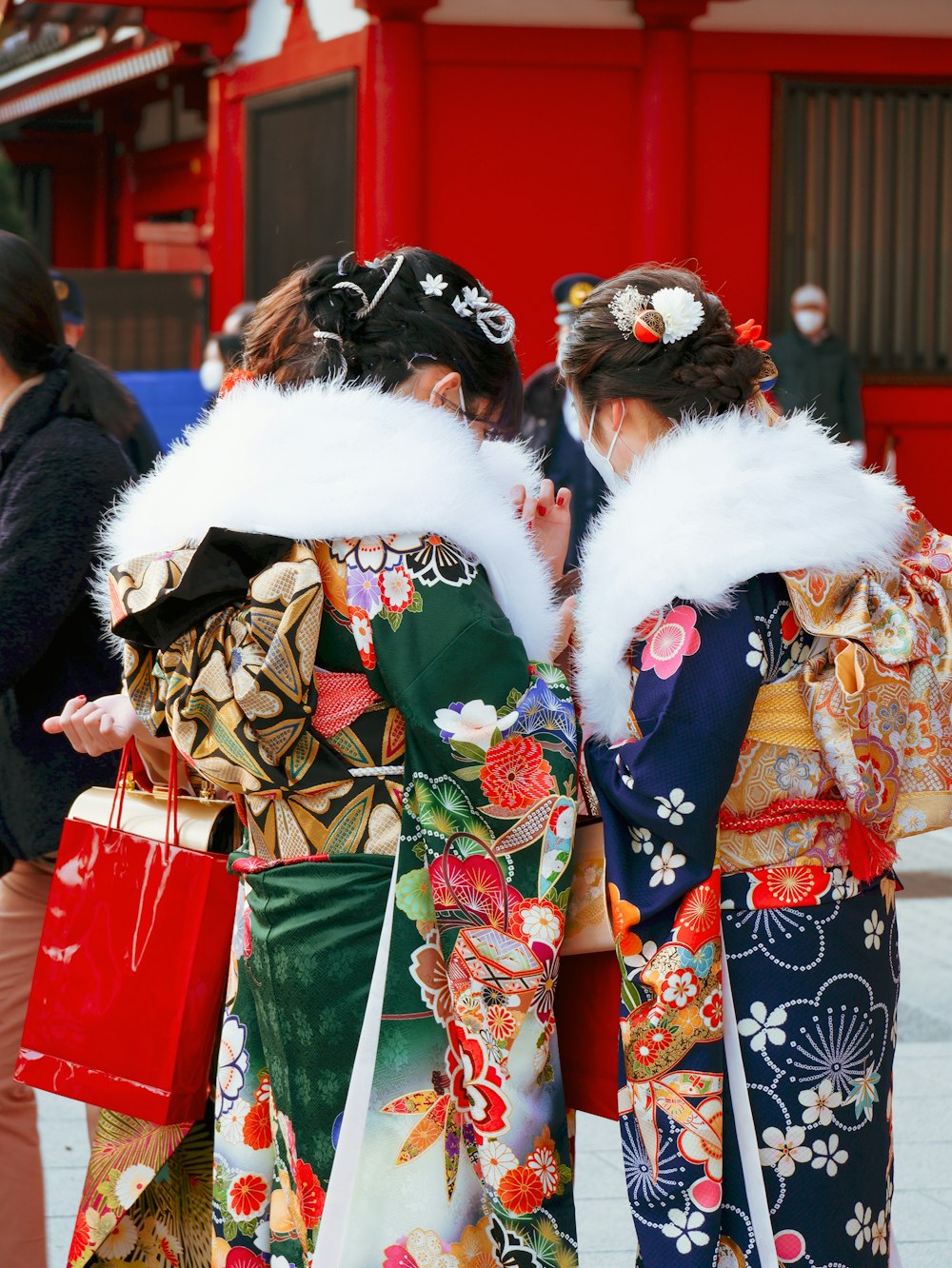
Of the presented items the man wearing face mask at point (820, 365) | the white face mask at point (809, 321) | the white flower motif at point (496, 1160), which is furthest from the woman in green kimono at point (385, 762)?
the white face mask at point (809, 321)

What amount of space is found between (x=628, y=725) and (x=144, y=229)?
1117cm

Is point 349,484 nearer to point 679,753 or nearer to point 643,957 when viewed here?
point 679,753

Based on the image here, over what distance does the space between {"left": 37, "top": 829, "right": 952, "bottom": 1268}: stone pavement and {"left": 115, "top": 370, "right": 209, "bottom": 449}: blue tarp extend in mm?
5736

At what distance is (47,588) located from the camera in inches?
116

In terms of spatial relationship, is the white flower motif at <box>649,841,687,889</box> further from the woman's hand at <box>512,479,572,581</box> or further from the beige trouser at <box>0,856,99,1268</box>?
the beige trouser at <box>0,856,99,1268</box>

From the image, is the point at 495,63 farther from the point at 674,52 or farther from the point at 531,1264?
the point at 531,1264

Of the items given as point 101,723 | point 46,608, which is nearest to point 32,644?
point 46,608

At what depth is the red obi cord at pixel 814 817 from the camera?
233 cm

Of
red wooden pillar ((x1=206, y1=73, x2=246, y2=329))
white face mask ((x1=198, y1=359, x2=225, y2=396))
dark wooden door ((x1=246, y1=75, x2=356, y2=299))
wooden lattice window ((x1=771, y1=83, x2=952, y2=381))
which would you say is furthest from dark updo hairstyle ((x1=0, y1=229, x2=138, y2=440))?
red wooden pillar ((x1=206, y1=73, x2=246, y2=329))

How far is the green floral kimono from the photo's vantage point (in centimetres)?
221

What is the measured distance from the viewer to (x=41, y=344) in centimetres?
323

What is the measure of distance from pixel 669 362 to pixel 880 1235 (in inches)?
50.4

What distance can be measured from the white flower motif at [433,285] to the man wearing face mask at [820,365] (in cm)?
772

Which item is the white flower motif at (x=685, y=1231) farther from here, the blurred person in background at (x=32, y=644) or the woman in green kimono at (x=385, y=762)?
the blurred person in background at (x=32, y=644)
